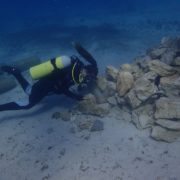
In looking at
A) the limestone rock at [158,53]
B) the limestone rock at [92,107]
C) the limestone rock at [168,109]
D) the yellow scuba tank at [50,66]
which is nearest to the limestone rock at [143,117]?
the limestone rock at [168,109]

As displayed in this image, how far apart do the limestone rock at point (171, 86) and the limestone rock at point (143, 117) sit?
622 millimetres

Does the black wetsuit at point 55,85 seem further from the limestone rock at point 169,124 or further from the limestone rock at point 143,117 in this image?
the limestone rock at point 169,124

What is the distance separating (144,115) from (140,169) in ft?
5.83

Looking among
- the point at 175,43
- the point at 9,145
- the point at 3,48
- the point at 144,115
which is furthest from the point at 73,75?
the point at 3,48

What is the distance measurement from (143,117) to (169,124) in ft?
2.75

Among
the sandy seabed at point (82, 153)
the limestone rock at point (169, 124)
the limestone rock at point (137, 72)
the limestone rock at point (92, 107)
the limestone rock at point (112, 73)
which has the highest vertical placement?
the limestone rock at point (137, 72)

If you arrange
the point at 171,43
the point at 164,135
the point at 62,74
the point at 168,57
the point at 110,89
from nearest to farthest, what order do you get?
the point at 164,135
the point at 62,74
the point at 168,57
the point at 110,89
the point at 171,43

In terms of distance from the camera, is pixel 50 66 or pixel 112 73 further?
pixel 112 73

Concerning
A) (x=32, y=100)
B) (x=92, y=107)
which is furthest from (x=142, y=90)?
(x=32, y=100)

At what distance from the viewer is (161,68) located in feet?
25.6

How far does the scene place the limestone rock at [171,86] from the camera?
7293 millimetres

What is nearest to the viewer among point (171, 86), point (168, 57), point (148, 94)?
point (171, 86)

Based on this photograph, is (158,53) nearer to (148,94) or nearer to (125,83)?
(125,83)

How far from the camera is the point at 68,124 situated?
823 cm
